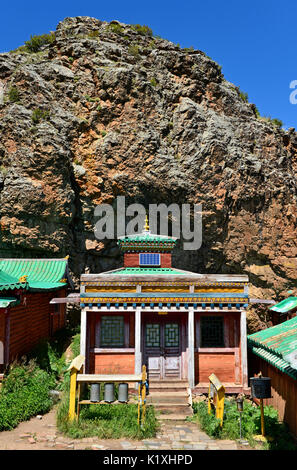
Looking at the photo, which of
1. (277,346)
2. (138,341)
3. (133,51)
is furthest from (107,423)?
(133,51)

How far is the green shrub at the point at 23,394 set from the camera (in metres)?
9.73

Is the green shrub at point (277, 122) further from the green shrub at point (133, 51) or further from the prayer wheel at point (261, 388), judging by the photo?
the prayer wheel at point (261, 388)

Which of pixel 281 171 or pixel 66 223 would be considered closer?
pixel 66 223

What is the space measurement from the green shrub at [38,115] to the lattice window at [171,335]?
2017 centimetres

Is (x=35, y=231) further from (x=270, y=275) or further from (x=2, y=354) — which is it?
(x=270, y=275)

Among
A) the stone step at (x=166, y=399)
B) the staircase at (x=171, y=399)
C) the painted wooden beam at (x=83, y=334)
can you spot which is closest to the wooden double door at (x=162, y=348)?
the staircase at (x=171, y=399)

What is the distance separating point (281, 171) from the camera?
2953cm

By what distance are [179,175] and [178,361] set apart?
16.5m

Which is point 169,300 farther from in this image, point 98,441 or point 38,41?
point 38,41

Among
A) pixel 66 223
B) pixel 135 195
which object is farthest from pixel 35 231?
pixel 135 195

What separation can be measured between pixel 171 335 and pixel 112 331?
2.58 metres

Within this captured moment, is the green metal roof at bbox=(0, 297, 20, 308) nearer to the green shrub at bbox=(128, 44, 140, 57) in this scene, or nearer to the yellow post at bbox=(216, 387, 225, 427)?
the yellow post at bbox=(216, 387, 225, 427)

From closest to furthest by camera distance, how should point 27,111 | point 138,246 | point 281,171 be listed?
point 138,246 < point 27,111 < point 281,171

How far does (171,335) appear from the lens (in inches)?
543
